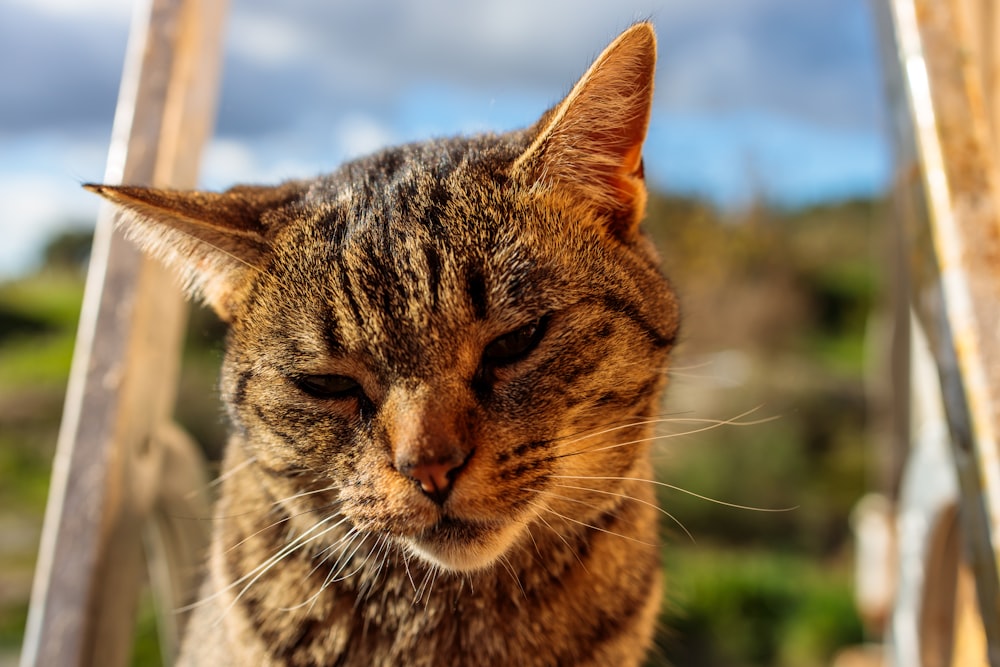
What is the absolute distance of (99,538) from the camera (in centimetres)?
105

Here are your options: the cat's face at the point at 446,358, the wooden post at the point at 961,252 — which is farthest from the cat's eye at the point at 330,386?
the wooden post at the point at 961,252

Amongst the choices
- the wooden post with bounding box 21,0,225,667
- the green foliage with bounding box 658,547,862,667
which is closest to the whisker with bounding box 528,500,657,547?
the wooden post with bounding box 21,0,225,667

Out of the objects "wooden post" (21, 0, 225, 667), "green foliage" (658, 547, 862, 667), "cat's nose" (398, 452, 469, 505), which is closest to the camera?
"cat's nose" (398, 452, 469, 505)

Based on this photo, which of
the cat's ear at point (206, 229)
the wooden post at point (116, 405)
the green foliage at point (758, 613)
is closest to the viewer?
the cat's ear at point (206, 229)

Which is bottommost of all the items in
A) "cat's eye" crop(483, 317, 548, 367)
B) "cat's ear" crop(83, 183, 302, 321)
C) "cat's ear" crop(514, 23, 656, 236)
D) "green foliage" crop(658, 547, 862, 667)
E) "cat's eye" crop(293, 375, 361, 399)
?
"green foliage" crop(658, 547, 862, 667)

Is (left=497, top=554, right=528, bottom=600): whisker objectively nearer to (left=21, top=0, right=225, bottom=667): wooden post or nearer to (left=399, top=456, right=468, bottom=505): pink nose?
(left=399, top=456, right=468, bottom=505): pink nose

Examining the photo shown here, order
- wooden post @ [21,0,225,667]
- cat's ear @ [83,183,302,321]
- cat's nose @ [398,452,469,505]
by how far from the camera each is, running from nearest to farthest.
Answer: cat's nose @ [398,452,469,505]
cat's ear @ [83,183,302,321]
wooden post @ [21,0,225,667]

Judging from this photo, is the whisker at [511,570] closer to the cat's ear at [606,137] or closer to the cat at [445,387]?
the cat at [445,387]

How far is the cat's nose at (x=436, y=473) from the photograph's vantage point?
0.75 meters

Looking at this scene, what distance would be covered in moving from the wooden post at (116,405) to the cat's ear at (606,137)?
54cm

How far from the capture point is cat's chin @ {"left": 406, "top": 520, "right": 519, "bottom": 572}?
787 millimetres

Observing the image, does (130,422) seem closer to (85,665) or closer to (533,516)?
(85,665)

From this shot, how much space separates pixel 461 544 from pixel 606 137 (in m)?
0.48

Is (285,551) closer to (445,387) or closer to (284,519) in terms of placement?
(284,519)
